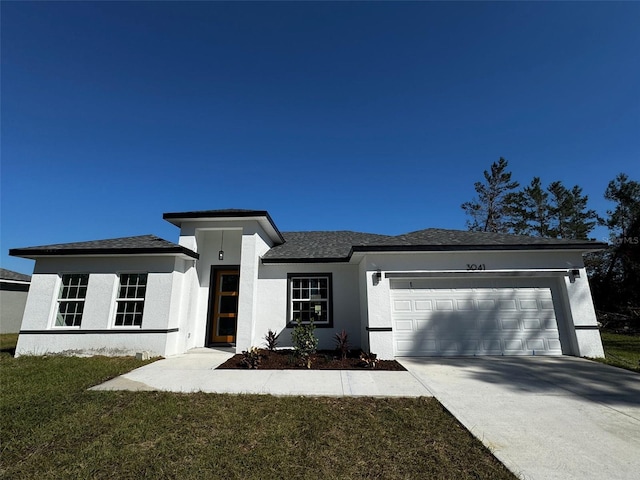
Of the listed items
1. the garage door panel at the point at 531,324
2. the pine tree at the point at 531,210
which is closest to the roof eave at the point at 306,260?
the garage door panel at the point at 531,324

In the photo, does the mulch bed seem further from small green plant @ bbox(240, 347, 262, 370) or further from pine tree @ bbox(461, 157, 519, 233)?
pine tree @ bbox(461, 157, 519, 233)

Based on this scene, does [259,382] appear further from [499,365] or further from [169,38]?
[169,38]

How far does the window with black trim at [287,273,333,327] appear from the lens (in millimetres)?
10031

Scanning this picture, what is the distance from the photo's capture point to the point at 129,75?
9.87 metres

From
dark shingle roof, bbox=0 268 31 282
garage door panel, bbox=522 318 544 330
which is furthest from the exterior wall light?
dark shingle roof, bbox=0 268 31 282

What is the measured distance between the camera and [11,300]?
17109 millimetres

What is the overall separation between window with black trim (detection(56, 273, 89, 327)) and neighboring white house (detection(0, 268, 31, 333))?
12682 mm

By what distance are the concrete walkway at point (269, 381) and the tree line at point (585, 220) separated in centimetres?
1920

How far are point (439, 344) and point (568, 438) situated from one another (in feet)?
15.8

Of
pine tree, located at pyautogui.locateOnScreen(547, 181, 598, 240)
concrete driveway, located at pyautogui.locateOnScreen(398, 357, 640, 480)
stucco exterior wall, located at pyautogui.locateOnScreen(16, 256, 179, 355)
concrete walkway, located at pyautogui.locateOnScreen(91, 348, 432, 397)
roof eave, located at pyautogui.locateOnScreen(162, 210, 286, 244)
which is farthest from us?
→ pine tree, located at pyautogui.locateOnScreen(547, 181, 598, 240)

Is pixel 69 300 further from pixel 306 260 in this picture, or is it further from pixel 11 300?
pixel 11 300

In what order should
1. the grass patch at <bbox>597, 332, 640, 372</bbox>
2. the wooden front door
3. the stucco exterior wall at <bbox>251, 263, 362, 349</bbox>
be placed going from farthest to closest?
the wooden front door, the stucco exterior wall at <bbox>251, 263, 362, 349</bbox>, the grass patch at <bbox>597, 332, 640, 372</bbox>

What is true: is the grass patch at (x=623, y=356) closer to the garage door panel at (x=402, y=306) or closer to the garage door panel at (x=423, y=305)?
the garage door panel at (x=423, y=305)

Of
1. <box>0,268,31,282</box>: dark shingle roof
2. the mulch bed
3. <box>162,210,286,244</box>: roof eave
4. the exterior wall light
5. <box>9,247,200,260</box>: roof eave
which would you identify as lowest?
the mulch bed
